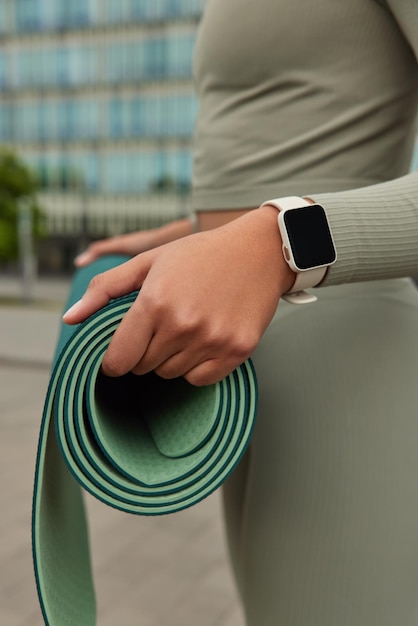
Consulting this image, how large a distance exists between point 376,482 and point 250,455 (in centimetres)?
19

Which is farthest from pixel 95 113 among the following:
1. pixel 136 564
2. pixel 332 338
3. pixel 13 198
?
pixel 332 338

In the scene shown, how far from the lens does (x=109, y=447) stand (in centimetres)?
76

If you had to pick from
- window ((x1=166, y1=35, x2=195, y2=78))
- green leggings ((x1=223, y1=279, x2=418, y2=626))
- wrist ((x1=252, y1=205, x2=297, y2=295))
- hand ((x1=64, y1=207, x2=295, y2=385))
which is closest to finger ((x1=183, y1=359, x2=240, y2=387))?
hand ((x1=64, y1=207, x2=295, y2=385))

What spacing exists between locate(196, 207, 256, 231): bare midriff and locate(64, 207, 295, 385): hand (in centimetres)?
30

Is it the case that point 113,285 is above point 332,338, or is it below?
above

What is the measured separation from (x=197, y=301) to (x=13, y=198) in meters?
24.9

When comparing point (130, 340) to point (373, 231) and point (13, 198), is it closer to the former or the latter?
point (373, 231)

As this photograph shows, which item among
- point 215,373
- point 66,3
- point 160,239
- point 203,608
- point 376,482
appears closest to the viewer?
point 215,373

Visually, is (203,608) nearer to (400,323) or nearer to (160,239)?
(160,239)

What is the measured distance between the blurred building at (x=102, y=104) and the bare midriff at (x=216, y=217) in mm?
32212

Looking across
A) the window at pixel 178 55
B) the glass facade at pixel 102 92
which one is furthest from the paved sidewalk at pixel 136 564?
the window at pixel 178 55

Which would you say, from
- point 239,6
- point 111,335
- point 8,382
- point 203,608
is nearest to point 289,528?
point 111,335

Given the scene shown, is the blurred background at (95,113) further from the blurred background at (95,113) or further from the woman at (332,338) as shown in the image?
the woman at (332,338)

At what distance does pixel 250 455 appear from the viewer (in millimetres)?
996
